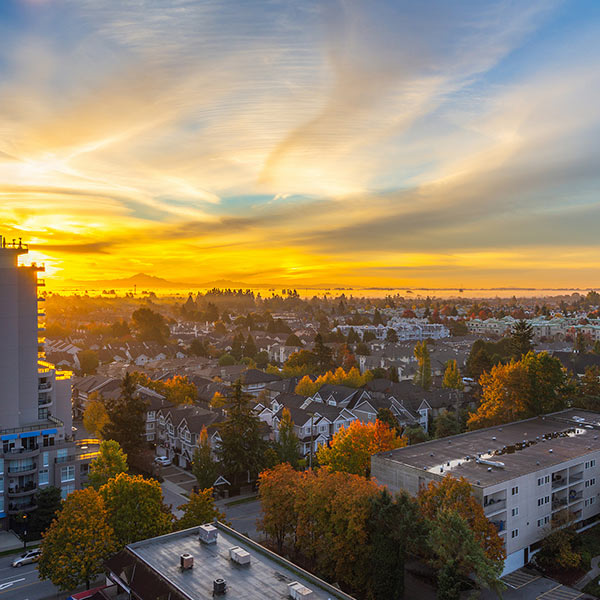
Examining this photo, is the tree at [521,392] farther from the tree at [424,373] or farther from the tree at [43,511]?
the tree at [43,511]

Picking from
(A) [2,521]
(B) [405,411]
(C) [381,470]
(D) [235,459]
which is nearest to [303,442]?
(D) [235,459]

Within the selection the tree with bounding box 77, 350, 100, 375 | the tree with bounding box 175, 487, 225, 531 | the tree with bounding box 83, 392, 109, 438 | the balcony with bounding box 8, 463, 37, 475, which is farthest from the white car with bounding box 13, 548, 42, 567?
the tree with bounding box 77, 350, 100, 375

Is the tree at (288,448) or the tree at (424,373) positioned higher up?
the tree at (424,373)

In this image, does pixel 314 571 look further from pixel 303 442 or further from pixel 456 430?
pixel 456 430

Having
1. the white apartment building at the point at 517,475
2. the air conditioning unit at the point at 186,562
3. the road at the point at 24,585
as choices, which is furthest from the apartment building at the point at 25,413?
the white apartment building at the point at 517,475

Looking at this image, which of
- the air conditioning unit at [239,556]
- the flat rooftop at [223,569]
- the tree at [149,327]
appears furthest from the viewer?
the tree at [149,327]

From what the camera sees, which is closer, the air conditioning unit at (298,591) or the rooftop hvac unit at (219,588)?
the air conditioning unit at (298,591)

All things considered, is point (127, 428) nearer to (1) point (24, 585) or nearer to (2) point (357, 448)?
(1) point (24, 585)
